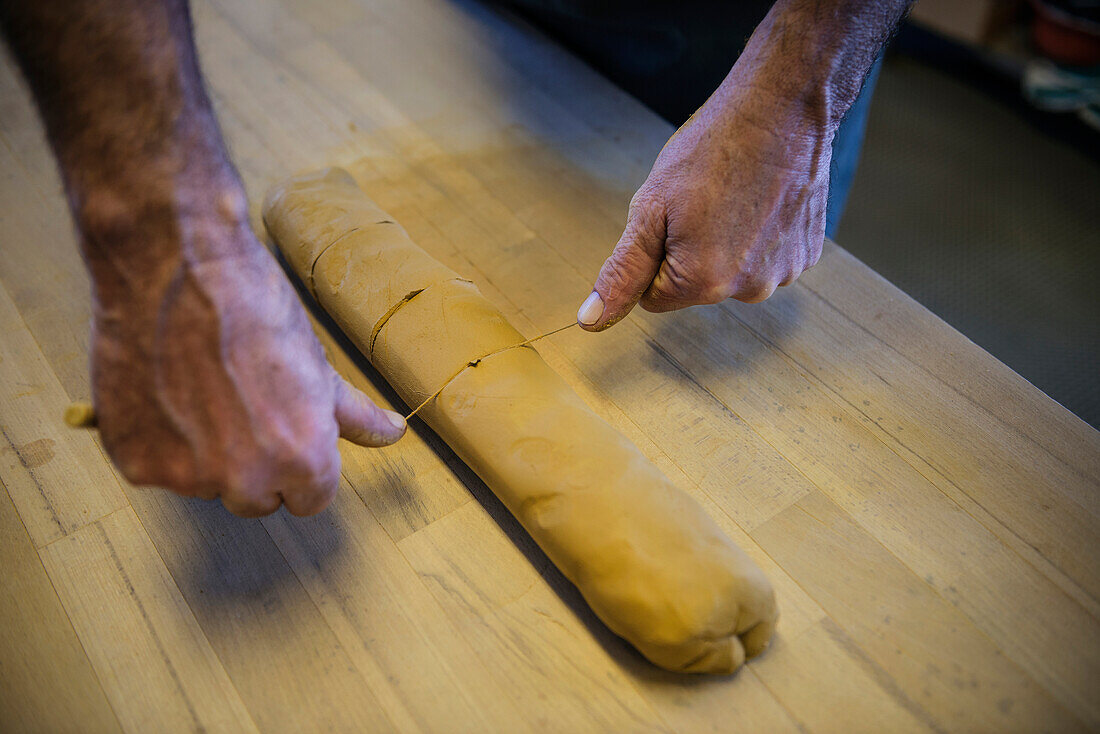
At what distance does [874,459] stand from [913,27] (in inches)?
125

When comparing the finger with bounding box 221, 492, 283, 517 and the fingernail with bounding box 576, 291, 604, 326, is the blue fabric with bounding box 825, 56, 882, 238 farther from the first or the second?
the finger with bounding box 221, 492, 283, 517

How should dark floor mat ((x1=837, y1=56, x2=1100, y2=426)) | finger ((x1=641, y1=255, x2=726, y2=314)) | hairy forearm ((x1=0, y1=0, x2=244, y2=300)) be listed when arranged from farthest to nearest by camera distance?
dark floor mat ((x1=837, y1=56, x2=1100, y2=426)) < finger ((x1=641, y1=255, x2=726, y2=314)) < hairy forearm ((x1=0, y1=0, x2=244, y2=300))

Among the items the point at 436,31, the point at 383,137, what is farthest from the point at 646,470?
the point at 436,31

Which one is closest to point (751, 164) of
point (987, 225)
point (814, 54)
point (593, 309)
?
point (814, 54)

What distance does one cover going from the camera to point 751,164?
1.26 m

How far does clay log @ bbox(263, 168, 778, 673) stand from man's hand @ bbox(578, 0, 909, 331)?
0.71 feet

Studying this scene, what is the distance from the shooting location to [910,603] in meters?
1.19

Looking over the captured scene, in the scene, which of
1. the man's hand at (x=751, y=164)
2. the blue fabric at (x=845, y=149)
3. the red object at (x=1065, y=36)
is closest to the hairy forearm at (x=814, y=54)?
the man's hand at (x=751, y=164)

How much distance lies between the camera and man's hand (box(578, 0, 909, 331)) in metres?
1.25

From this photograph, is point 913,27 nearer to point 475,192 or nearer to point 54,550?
point 475,192

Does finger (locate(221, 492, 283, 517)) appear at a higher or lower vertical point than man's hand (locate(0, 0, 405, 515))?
lower

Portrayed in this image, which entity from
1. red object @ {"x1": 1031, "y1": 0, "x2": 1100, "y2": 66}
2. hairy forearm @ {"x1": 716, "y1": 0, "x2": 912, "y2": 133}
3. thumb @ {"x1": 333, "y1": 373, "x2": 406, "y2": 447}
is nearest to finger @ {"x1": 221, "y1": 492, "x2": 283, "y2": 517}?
thumb @ {"x1": 333, "y1": 373, "x2": 406, "y2": 447}

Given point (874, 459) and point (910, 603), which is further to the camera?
point (874, 459)

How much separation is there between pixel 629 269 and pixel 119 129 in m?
0.79
